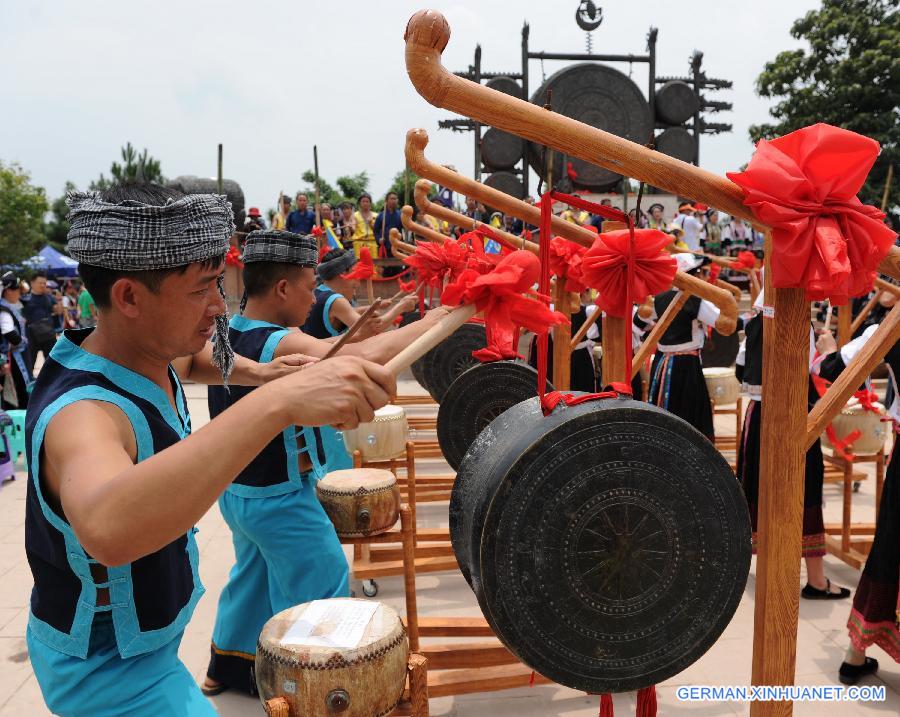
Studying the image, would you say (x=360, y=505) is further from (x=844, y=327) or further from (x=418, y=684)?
(x=844, y=327)

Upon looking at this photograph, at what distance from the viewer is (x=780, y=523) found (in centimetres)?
177

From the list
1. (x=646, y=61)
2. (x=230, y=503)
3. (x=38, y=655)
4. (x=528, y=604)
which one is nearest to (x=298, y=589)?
(x=230, y=503)

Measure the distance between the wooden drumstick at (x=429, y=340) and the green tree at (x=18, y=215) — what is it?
94.0 ft

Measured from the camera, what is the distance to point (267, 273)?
2.88m

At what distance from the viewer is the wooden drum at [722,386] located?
6.21 metres

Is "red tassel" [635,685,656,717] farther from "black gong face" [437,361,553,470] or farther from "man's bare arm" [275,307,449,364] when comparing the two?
"black gong face" [437,361,553,470]

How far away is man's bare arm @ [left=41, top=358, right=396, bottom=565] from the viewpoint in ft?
3.18

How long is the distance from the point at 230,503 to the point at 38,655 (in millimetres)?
1434

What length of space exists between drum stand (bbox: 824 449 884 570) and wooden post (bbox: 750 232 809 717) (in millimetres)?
2736

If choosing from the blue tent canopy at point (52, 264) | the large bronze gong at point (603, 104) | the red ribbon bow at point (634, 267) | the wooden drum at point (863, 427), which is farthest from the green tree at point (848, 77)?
the blue tent canopy at point (52, 264)

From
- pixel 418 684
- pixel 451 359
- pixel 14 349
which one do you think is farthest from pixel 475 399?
pixel 14 349

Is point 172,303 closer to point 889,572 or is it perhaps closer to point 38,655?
point 38,655

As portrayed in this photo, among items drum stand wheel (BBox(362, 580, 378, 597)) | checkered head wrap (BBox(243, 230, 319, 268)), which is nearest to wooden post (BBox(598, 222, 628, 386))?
checkered head wrap (BBox(243, 230, 319, 268))

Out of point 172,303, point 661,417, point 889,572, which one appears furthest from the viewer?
point 889,572
